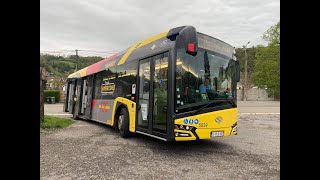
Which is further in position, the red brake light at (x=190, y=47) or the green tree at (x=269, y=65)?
the green tree at (x=269, y=65)

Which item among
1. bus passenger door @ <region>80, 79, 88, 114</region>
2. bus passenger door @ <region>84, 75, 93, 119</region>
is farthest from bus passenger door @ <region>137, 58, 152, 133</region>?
bus passenger door @ <region>80, 79, 88, 114</region>

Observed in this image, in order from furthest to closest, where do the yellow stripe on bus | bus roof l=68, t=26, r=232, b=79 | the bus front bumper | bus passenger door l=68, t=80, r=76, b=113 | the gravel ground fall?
1. bus passenger door l=68, t=80, r=76, b=113
2. the yellow stripe on bus
3. bus roof l=68, t=26, r=232, b=79
4. the bus front bumper
5. the gravel ground

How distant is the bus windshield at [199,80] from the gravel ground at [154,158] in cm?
129

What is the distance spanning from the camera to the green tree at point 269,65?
3926cm

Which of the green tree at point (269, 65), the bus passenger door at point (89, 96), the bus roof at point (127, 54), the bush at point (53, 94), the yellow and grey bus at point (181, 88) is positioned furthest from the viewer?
the green tree at point (269, 65)

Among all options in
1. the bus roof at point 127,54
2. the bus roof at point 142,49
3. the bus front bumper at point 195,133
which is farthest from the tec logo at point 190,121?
the bus roof at point 127,54

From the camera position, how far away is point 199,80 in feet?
20.3

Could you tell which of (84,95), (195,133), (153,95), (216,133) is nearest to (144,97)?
(153,95)

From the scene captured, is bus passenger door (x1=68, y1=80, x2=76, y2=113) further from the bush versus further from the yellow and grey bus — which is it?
the bush

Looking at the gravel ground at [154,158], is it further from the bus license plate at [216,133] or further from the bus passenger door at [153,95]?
the bus passenger door at [153,95]

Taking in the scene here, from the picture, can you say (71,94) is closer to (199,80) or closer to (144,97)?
(144,97)

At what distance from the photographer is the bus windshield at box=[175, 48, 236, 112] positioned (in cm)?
604
